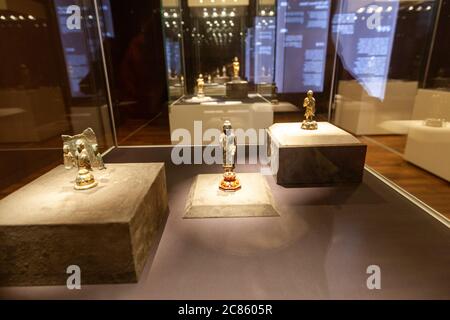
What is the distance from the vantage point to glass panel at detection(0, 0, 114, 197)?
209 centimetres

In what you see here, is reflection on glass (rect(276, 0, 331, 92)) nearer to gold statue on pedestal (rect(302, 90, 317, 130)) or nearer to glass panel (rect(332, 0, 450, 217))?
glass panel (rect(332, 0, 450, 217))

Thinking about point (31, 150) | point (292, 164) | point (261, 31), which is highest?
point (261, 31)

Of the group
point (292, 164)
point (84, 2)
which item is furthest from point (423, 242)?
point (84, 2)

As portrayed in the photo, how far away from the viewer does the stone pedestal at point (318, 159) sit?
1339 millimetres

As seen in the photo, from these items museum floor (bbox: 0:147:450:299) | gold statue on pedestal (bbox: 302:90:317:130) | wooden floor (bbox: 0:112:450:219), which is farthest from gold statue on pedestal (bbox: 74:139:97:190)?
wooden floor (bbox: 0:112:450:219)

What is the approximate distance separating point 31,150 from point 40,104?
53cm

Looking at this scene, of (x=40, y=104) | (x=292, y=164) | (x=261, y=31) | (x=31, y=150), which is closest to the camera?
(x=292, y=164)

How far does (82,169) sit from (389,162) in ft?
8.20

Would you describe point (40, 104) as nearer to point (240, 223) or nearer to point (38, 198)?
point (38, 198)

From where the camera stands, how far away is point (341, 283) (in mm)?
766

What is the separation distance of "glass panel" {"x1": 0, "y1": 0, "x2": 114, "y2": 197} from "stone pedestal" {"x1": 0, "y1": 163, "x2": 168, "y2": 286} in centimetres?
144

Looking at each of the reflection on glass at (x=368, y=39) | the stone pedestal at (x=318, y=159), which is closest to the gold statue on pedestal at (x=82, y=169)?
the stone pedestal at (x=318, y=159)

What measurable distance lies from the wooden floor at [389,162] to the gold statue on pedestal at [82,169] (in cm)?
129
